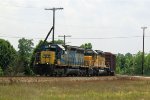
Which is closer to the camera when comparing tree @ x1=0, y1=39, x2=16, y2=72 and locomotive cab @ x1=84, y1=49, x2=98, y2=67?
locomotive cab @ x1=84, y1=49, x2=98, y2=67

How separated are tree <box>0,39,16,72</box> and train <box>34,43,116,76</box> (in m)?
40.2

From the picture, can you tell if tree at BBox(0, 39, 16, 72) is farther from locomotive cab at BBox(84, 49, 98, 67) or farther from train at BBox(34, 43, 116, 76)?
locomotive cab at BBox(84, 49, 98, 67)

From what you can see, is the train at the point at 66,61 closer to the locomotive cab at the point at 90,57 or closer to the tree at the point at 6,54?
the locomotive cab at the point at 90,57

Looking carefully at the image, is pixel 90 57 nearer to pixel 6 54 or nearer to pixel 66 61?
pixel 66 61

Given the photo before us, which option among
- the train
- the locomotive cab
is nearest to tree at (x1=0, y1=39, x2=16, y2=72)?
the train

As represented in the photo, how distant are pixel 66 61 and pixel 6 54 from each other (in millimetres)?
Answer: 53254

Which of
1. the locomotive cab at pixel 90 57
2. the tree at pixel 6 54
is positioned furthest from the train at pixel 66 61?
the tree at pixel 6 54

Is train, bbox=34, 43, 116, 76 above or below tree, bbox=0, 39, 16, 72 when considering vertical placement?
below

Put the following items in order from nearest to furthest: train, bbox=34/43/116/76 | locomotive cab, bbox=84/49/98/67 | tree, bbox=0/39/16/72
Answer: train, bbox=34/43/116/76
locomotive cab, bbox=84/49/98/67
tree, bbox=0/39/16/72

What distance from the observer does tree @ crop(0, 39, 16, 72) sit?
96.8 m

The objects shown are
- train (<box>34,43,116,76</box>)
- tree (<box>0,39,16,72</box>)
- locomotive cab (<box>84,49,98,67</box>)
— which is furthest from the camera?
tree (<box>0,39,16,72</box>)

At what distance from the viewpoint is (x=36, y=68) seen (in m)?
44.2

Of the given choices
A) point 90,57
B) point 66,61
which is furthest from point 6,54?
point 66,61

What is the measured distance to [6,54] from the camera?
323 feet
